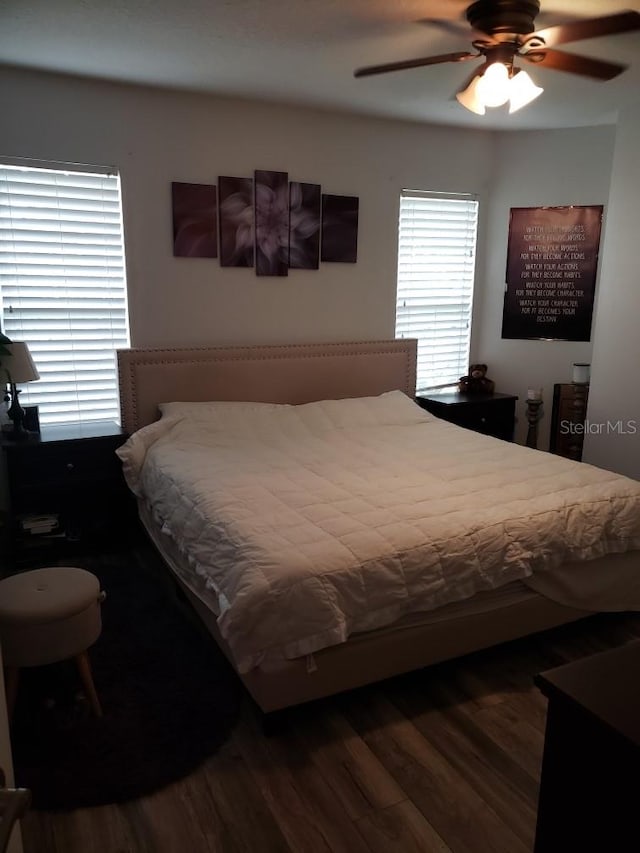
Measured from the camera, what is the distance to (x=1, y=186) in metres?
3.42

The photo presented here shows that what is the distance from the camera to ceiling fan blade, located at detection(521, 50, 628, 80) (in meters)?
2.36

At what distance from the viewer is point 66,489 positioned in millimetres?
3486

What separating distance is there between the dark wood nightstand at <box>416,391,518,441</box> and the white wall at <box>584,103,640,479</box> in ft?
2.16

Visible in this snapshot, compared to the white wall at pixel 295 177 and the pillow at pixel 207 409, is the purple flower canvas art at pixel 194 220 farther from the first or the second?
the pillow at pixel 207 409

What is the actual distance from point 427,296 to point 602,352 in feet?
4.34

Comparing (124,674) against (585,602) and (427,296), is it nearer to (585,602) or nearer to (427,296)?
(585,602)

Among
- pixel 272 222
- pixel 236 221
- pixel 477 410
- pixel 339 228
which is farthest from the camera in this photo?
pixel 477 410

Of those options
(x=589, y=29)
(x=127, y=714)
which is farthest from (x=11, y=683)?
(x=589, y=29)

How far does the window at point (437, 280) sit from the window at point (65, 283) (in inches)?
80.5

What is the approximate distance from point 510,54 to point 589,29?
0.32 meters

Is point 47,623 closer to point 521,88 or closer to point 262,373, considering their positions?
point 262,373

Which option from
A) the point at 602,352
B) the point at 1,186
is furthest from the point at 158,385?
the point at 602,352

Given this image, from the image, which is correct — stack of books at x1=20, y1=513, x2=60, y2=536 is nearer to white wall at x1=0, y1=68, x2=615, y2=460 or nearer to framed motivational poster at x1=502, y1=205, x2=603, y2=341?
white wall at x1=0, y1=68, x2=615, y2=460

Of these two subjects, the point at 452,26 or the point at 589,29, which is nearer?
the point at 589,29
